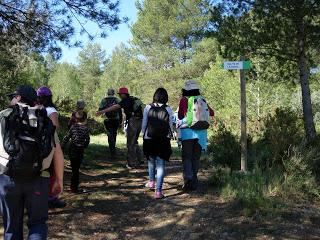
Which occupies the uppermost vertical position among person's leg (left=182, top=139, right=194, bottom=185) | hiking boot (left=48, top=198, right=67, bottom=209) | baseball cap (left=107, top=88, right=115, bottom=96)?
baseball cap (left=107, top=88, right=115, bottom=96)

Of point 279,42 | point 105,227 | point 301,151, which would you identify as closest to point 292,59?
point 279,42

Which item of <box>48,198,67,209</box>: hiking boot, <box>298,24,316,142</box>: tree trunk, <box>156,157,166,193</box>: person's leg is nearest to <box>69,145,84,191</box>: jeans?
<box>48,198,67,209</box>: hiking boot

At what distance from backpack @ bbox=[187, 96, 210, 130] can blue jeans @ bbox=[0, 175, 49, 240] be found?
357 cm

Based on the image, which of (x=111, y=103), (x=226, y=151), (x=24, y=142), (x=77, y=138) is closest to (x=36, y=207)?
(x=24, y=142)

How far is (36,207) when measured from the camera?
3828 millimetres

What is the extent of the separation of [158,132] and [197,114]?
0.70 meters

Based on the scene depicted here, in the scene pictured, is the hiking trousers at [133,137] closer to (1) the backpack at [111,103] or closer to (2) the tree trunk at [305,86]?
(1) the backpack at [111,103]

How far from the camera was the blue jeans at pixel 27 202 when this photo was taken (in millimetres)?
3801

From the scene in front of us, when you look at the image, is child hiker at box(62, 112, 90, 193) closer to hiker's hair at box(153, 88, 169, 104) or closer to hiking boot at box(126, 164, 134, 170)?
hiker's hair at box(153, 88, 169, 104)

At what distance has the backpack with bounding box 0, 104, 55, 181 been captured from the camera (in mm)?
3721

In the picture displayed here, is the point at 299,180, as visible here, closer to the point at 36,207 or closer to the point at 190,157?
the point at 190,157

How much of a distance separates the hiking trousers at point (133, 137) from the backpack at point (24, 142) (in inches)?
218

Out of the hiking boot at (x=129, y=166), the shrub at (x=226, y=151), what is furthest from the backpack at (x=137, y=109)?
the shrub at (x=226, y=151)

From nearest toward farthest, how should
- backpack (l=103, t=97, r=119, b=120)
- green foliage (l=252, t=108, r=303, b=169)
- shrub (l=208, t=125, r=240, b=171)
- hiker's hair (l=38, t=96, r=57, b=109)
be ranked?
hiker's hair (l=38, t=96, r=57, b=109) → green foliage (l=252, t=108, r=303, b=169) → shrub (l=208, t=125, r=240, b=171) → backpack (l=103, t=97, r=119, b=120)
